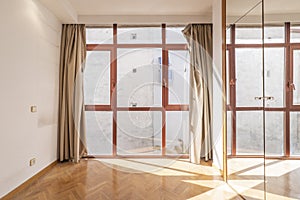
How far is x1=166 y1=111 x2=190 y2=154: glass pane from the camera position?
417cm

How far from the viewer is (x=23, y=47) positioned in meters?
2.78

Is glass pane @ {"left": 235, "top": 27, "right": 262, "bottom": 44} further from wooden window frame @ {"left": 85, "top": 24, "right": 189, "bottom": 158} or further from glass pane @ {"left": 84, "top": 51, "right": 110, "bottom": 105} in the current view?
glass pane @ {"left": 84, "top": 51, "right": 110, "bottom": 105}

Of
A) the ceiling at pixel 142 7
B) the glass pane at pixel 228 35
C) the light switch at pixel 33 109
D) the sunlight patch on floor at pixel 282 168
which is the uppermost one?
the ceiling at pixel 142 7

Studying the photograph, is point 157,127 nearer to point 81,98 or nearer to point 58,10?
point 81,98

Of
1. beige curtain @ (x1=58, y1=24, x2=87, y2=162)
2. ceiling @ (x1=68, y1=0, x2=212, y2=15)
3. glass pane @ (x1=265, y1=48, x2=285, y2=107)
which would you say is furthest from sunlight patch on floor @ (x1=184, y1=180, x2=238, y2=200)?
ceiling @ (x1=68, y1=0, x2=212, y2=15)

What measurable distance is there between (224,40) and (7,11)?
8.41 ft

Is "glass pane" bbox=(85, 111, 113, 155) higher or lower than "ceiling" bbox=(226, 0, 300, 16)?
lower

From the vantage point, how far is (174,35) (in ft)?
13.8

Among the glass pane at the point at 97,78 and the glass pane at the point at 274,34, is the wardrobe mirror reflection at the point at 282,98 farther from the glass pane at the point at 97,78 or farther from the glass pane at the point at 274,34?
the glass pane at the point at 97,78

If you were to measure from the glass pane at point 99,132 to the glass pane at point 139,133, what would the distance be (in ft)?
0.60

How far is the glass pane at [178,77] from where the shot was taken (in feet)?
13.6

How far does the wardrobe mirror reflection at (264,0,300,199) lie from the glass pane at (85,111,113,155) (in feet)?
9.06

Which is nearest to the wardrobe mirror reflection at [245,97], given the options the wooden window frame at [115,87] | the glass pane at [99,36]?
the wooden window frame at [115,87]

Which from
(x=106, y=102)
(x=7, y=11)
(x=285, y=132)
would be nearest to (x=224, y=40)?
(x=285, y=132)
